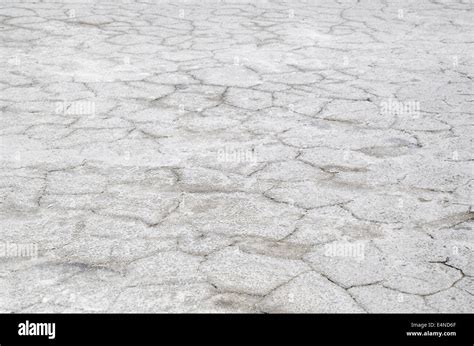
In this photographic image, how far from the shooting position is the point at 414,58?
15.0 ft

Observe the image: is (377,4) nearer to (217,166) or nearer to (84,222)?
(217,166)

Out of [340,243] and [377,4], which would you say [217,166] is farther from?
[377,4]

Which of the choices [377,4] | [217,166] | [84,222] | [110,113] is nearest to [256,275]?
[84,222]

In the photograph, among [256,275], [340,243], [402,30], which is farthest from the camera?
[402,30]

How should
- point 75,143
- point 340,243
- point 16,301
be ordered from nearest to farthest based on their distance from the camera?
1. point 16,301
2. point 340,243
3. point 75,143

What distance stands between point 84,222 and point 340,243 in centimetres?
84

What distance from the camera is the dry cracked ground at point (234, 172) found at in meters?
1.98

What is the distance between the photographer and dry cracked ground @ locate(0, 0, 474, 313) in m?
1.98

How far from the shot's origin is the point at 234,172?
2.76 meters

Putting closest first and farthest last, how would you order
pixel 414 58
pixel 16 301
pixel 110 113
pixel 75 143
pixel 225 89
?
pixel 16 301 → pixel 75 143 → pixel 110 113 → pixel 225 89 → pixel 414 58

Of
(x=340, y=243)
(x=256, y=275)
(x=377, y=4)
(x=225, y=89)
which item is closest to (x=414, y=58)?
(x=225, y=89)

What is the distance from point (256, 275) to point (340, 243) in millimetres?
339

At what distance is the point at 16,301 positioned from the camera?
187 cm
